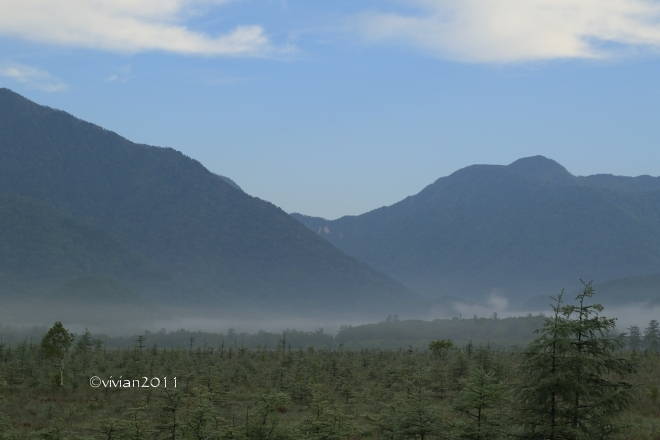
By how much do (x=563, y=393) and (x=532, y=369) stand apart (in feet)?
3.91

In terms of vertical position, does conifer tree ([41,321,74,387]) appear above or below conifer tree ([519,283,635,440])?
below

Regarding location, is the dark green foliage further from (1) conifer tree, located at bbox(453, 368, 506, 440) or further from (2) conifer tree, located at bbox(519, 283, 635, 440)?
(2) conifer tree, located at bbox(519, 283, 635, 440)

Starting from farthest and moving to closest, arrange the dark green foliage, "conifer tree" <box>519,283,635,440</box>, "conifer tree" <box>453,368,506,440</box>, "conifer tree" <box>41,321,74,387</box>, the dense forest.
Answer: "conifer tree" <box>41,321,74,387</box> → the dark green foliage → "conifer tree" <box>453,368,506,440</box> → the dense forest → "conifer tree" <box>519,283,635,440</box>

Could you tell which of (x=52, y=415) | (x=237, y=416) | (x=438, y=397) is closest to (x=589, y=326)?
(x=237, y=416)

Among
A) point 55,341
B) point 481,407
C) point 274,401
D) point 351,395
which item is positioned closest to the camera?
point 481,407

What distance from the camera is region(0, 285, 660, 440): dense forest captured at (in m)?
21.4

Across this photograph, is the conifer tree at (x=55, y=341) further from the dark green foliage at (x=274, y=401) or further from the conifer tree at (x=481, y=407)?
the conifer tree at (x=481, y=407)

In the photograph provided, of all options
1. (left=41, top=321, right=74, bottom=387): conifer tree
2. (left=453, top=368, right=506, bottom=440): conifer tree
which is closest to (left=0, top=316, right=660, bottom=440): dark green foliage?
(left=453, top=368, right=506, bottom=440): conifer tree

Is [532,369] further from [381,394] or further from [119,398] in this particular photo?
[119,398]

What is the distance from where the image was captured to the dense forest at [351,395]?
2144cm

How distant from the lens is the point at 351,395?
5466 centimetres

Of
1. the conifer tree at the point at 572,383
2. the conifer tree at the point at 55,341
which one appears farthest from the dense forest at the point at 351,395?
the conifer tree at the point at 55,341

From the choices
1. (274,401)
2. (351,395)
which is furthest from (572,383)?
(351,395)

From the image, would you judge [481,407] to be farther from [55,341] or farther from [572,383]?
[55,341]
